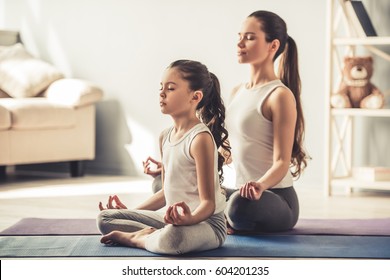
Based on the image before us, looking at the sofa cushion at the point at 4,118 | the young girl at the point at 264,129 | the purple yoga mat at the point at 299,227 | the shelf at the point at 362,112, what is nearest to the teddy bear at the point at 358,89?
the shelf at the point at 362,112

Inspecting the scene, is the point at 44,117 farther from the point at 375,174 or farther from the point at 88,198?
the point at 375,174

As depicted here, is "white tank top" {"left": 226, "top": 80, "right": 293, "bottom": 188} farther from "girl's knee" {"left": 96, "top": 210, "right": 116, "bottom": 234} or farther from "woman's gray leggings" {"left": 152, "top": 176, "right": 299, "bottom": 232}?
"girl's knee" {"left": 96, "top": 210, "right": 116, "bottom": 234}

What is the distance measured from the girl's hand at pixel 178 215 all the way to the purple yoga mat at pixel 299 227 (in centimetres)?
44

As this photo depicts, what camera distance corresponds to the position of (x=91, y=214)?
2596 millimetres

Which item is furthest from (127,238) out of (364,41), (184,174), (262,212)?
(364,41)

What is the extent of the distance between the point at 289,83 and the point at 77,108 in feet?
5.47

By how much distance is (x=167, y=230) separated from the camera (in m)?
1.83

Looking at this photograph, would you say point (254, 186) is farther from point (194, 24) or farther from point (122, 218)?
point (194, 24)

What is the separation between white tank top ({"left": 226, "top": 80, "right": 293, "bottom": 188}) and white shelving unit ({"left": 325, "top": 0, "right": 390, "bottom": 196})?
99 centimetres

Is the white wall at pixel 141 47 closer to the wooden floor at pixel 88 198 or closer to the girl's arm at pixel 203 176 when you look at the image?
the wooden floor at pixel 88 198

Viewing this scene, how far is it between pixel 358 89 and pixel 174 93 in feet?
4.77

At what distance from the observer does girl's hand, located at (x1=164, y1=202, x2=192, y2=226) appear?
5.71 feet

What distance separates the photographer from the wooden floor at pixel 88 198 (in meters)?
2.62
